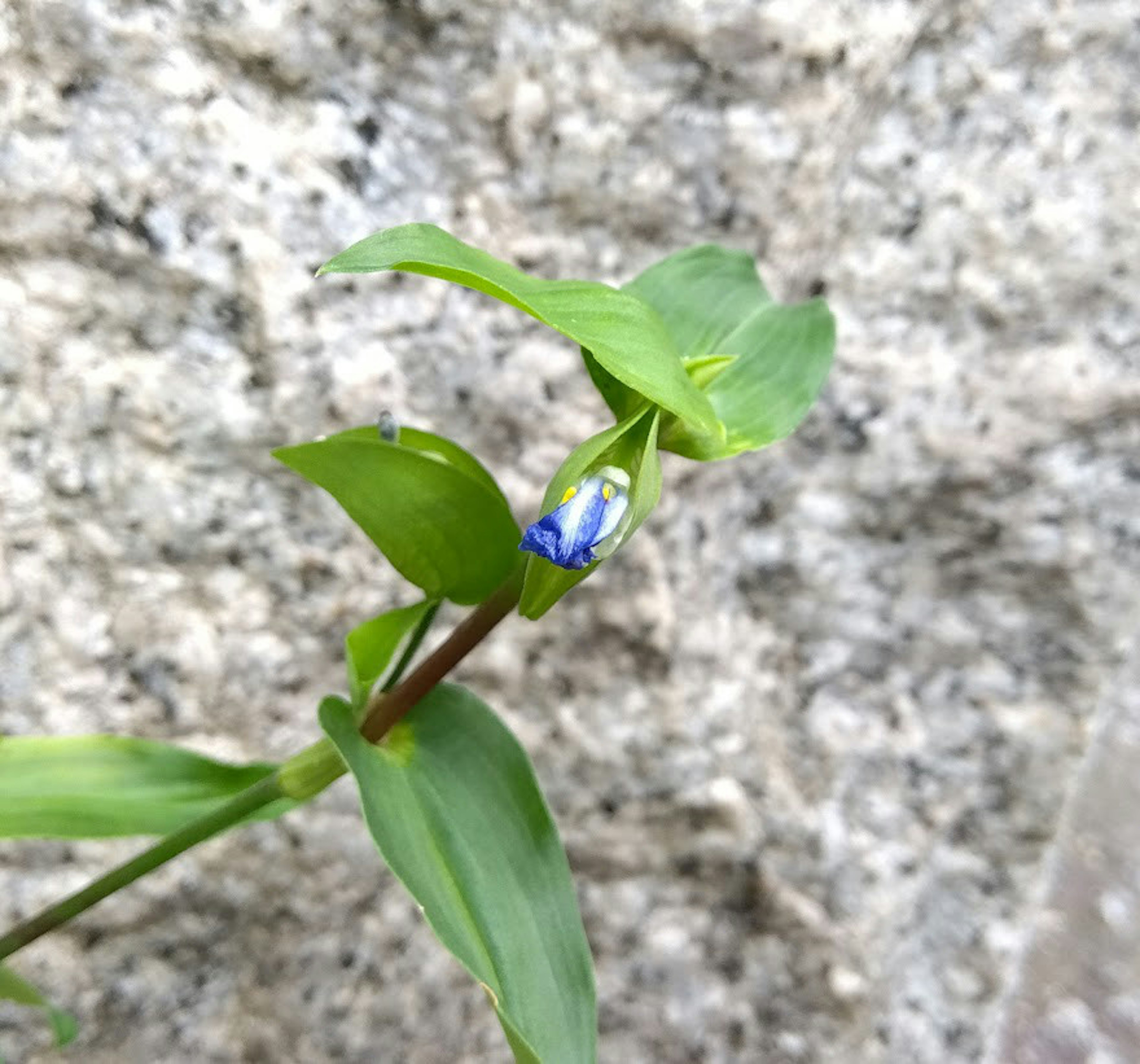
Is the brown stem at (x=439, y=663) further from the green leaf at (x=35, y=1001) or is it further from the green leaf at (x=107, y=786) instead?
the green leaf at (x=35, y=1001)

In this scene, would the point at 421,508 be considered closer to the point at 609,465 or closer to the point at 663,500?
the point at 609,465

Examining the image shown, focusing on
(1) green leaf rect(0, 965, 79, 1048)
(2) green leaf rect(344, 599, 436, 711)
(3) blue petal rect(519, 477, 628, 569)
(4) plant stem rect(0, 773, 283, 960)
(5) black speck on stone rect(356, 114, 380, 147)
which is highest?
(5) black speck on stone rect(356, 114, 380, 147)

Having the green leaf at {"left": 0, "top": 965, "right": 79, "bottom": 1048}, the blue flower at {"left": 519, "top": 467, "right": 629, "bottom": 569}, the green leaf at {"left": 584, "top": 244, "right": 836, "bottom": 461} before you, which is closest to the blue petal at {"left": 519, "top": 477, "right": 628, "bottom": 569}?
the blue flower at {"left": 519, "top": 467, "right": 629, "bottom": 569}

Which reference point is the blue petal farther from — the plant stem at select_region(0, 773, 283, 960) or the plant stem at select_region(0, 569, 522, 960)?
the plant stem at select_region(0, 773, 283, 960)

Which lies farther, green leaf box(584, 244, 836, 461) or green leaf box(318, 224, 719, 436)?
green leaf box(584, 244, 836, 461)

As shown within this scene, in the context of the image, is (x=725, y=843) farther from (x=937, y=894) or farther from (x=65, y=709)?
(x=65, y=709)

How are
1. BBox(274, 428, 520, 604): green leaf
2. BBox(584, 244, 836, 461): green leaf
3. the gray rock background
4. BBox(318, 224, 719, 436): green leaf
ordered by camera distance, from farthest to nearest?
the gray rock background
BBox(584, 244, 836, 461): green leaf
BBox(274, 428, 520, 604): green leaf
BBox(318, 224, 719, 436): green leaf

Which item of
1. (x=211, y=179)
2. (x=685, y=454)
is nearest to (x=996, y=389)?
(x=685, y=454)
